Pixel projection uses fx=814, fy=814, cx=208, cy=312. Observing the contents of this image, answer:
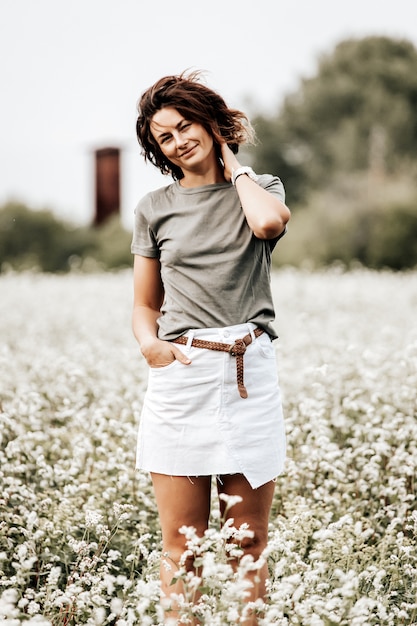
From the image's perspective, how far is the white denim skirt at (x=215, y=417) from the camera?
3.08 meters

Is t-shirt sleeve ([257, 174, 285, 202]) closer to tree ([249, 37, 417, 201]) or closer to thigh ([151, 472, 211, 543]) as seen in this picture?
thigh ([151, 472, 211, 543])

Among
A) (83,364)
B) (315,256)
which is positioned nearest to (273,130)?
(315,256)

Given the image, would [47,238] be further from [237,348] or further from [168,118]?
[237,348]

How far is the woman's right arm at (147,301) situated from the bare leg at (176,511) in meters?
0.47

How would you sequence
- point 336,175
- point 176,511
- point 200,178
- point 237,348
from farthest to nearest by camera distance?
point 336,175
point 200,178
point 176,511
point 237,348

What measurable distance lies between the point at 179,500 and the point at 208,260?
3.07 feet

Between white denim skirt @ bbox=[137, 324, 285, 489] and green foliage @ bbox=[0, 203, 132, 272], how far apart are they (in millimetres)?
31495

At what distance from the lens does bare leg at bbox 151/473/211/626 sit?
3.15 meters

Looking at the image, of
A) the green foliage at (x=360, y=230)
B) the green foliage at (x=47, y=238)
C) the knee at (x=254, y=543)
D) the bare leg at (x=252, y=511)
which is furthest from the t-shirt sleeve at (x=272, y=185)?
the green foliage at (x=47, y=238)

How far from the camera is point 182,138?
318 cm

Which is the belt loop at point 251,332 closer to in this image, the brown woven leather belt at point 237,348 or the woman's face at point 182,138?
the brown woven leather belt at point 237,348

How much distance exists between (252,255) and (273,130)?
4916cm

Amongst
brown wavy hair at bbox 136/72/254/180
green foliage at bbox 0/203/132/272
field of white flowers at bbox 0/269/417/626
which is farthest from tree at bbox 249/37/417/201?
brown wavy hair at bbox 136/72/254/180

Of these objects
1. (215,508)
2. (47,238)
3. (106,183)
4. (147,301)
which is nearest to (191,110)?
(147,301)
